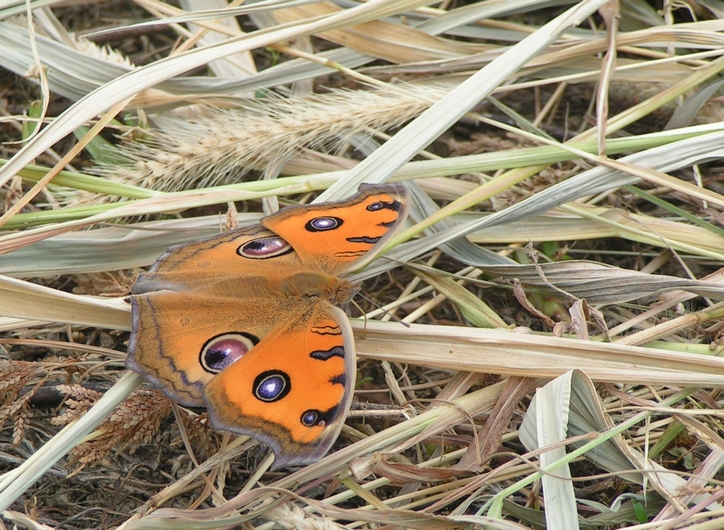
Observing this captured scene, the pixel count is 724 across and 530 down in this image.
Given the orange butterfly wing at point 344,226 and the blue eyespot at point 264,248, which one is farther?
the blue eyespot at point 264,248

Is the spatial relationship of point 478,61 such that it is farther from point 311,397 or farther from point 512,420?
point 311,397

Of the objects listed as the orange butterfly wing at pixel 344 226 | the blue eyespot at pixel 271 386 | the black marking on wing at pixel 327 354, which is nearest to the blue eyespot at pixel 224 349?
the blue eyespot at pixel 271 386

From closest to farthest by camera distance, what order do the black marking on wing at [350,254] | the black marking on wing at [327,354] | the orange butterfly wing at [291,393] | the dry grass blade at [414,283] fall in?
1. the orange butterfly wing at [291,393]
2. the black marking on wing at [327,354]
3. the dry grass blade at [414,283]
4. the black marking on wing at [350,254]

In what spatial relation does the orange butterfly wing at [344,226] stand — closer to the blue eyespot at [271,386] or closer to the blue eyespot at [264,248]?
the blue eyespot at [264,248]

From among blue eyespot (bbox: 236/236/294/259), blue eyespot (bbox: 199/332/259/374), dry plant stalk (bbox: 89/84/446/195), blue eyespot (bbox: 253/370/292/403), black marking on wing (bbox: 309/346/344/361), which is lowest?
blue eyespot (bbox: 253/370/292/403)

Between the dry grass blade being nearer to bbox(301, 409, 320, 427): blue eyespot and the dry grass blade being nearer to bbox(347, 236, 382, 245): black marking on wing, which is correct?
bbox(347, 236, 382, 245): black marking on wing

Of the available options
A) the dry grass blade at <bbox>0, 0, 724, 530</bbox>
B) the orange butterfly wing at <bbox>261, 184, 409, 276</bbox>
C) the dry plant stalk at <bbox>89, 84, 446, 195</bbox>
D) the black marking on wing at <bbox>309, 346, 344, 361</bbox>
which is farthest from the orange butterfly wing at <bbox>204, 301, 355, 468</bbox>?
the dry plant stalk at <bbox>89, 84, 446, 195</bbox>

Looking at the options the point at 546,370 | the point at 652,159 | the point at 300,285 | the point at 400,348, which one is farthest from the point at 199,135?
the point at 652,159

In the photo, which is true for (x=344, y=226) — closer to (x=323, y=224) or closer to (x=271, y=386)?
(x=323, y=224)
